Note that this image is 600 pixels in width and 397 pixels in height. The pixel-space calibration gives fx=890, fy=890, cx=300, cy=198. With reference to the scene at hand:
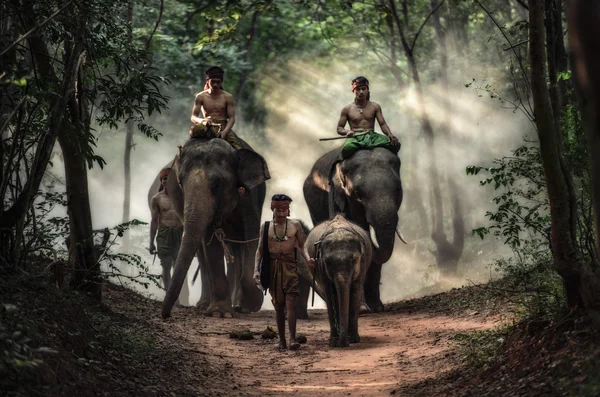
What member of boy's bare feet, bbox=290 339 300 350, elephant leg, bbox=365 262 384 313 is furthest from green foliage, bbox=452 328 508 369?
elephant leg, bbox=365 262 384 313

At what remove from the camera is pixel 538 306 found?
7.54m

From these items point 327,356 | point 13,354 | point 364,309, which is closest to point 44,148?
point 13,354

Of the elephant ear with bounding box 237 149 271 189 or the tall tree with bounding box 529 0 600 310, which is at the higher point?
the elephant ear with bounding box 237 149 271 189

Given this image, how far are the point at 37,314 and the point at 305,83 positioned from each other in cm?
3144

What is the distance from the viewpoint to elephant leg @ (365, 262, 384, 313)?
1402cm

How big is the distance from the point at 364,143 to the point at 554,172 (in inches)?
292

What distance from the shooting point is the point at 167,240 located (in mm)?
17812

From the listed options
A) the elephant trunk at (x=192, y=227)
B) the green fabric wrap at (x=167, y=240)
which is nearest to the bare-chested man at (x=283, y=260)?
the elephant trunk at (x=192, y=227)

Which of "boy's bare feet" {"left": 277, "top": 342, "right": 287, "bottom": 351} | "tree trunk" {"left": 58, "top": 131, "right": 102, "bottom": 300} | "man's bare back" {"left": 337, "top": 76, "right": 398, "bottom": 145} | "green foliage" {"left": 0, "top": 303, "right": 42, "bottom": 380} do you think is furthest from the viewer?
"man's bare back" {"left": 337, "top": 76, "right": 398, "bottom": 145}

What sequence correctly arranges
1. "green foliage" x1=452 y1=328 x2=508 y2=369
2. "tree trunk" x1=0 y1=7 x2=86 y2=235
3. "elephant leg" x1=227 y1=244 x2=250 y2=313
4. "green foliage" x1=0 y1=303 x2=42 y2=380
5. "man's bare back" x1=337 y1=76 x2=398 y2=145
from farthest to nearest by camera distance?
"elephant leg" x1=227 y1=244 x2=250 y2=313
"man's bare back" x1=337 y1=76 x2=398 y2=145
"tree trunk" x1=0 y1=7 x2=86 y2=235
"green foliage" x1=452 y1=328 x2=508 y2=369
"green foliage" x1=0 y1=303 x2=42 y2=380

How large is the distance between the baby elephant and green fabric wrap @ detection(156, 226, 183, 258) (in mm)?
7350

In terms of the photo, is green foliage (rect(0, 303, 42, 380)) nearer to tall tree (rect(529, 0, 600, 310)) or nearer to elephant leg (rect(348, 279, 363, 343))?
tall tree (rect(529, 0, 600, 310))

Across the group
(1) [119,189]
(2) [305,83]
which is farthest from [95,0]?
(1) [119,189]

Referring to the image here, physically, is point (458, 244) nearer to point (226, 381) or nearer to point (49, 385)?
point (226, 381)
